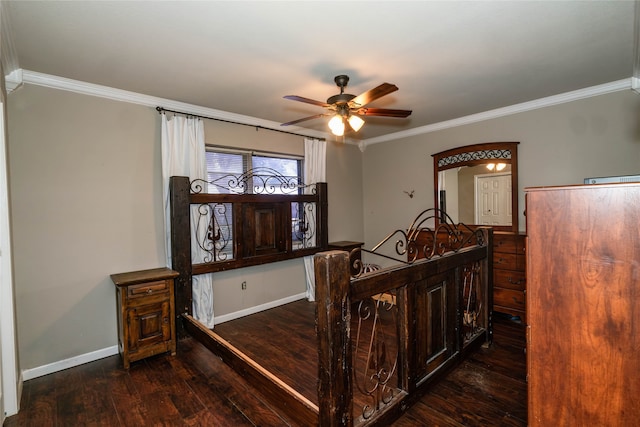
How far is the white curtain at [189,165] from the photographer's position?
3385 millimetres

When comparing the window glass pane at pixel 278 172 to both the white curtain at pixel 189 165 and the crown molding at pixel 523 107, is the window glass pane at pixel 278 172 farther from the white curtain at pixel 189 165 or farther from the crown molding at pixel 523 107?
the crown molding at pixel 523 107

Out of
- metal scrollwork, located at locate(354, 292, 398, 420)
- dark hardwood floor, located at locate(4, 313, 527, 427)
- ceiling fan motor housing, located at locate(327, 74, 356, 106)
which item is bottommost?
dark hardwood floor, located at locate(4, 313, 527, 427)

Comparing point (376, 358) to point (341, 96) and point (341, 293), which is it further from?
point (341, 96)

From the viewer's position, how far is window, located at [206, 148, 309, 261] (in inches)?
153

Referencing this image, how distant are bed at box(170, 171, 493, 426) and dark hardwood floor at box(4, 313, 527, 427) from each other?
0.55 feet

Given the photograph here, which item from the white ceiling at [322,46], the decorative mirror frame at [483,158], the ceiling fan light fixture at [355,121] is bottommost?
the decorative mirror frame at [483,158]

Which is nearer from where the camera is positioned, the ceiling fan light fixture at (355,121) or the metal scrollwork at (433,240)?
the metal scrollwork at (433,240)

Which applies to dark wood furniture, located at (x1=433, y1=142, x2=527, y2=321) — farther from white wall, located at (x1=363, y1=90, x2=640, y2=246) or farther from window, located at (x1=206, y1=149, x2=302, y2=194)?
window, located at (x1=206, y1=149, x2=302, y2=194)

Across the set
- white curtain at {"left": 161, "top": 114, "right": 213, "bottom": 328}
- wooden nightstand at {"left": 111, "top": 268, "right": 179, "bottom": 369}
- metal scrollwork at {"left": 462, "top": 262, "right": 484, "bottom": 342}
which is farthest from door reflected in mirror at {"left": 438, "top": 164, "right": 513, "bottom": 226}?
wooden nightstand at {"left": 111, "top": 268, "right": 179, "bottom": 369}

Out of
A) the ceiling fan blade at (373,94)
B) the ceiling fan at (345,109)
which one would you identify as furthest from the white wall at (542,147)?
the ceiling fan blade at (373,94)

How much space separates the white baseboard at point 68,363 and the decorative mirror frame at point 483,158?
13.3ft

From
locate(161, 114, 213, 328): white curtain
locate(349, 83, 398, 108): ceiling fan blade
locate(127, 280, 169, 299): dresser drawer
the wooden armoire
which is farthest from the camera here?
locate(161, 114, 213, 328): white curtain

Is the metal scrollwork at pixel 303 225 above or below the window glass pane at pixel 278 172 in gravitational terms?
below

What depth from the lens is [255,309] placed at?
4211mm
